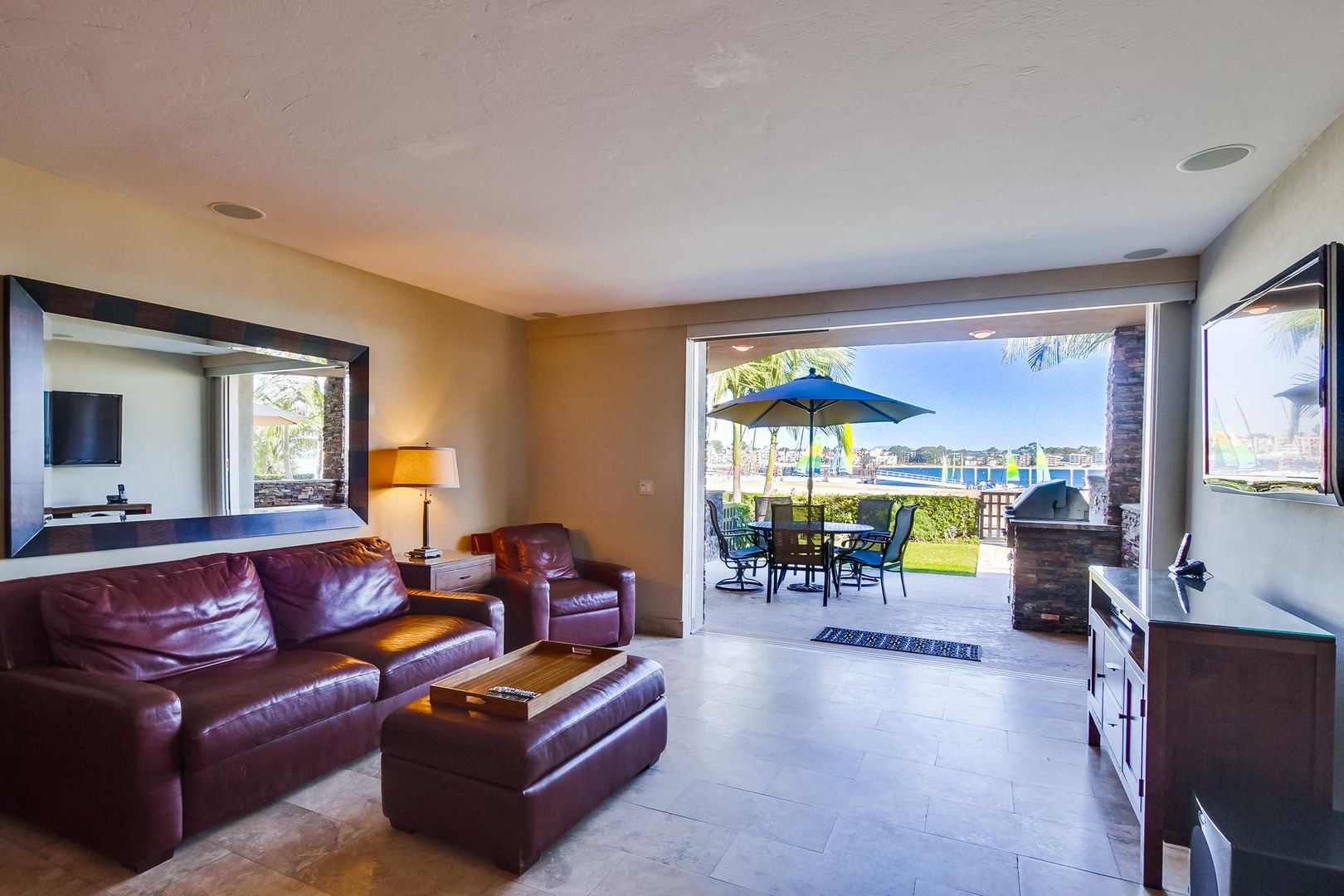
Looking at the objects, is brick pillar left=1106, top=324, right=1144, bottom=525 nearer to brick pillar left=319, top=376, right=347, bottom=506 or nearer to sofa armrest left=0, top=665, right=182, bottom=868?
brick pillar left=319, top=376, right=347, bottom=506

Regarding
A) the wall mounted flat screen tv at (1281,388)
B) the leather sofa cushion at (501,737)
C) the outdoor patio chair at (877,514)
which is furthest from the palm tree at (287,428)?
the outdoor patio chair at (877,514)

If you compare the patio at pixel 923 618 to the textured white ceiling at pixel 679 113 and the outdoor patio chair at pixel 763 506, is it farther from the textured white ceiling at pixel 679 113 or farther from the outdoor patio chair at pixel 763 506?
the textured white ceiling at pixel 679 113

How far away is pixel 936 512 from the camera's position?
32.2ft

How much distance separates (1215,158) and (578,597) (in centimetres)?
387

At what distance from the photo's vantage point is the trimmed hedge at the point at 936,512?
9570 mm

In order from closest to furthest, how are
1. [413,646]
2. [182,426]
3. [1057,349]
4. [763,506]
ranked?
[413,646] → [182,426] → [763,506] → [1057,349]

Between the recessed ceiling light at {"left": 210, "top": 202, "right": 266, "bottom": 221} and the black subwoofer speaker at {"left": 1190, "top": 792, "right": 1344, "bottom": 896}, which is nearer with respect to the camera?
the black subwoofer speaker at {"left": 1190, "top": 792, "right": 1344, "bottom": 896}

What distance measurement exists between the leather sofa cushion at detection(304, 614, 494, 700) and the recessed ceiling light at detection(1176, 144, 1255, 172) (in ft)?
12.1

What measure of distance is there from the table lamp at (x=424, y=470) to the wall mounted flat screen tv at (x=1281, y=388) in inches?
156

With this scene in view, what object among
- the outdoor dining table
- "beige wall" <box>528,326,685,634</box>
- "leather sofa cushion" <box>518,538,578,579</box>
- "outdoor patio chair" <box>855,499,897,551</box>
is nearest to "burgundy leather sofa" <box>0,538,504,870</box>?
"leather sofa cushion" <box>518,538,578,579</box>

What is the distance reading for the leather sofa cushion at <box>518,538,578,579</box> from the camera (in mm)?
4832

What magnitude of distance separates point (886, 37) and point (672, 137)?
821 millimetres

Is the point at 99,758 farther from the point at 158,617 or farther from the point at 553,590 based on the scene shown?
the point at 553,590

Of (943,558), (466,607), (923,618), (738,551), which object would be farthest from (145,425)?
(943,558)
